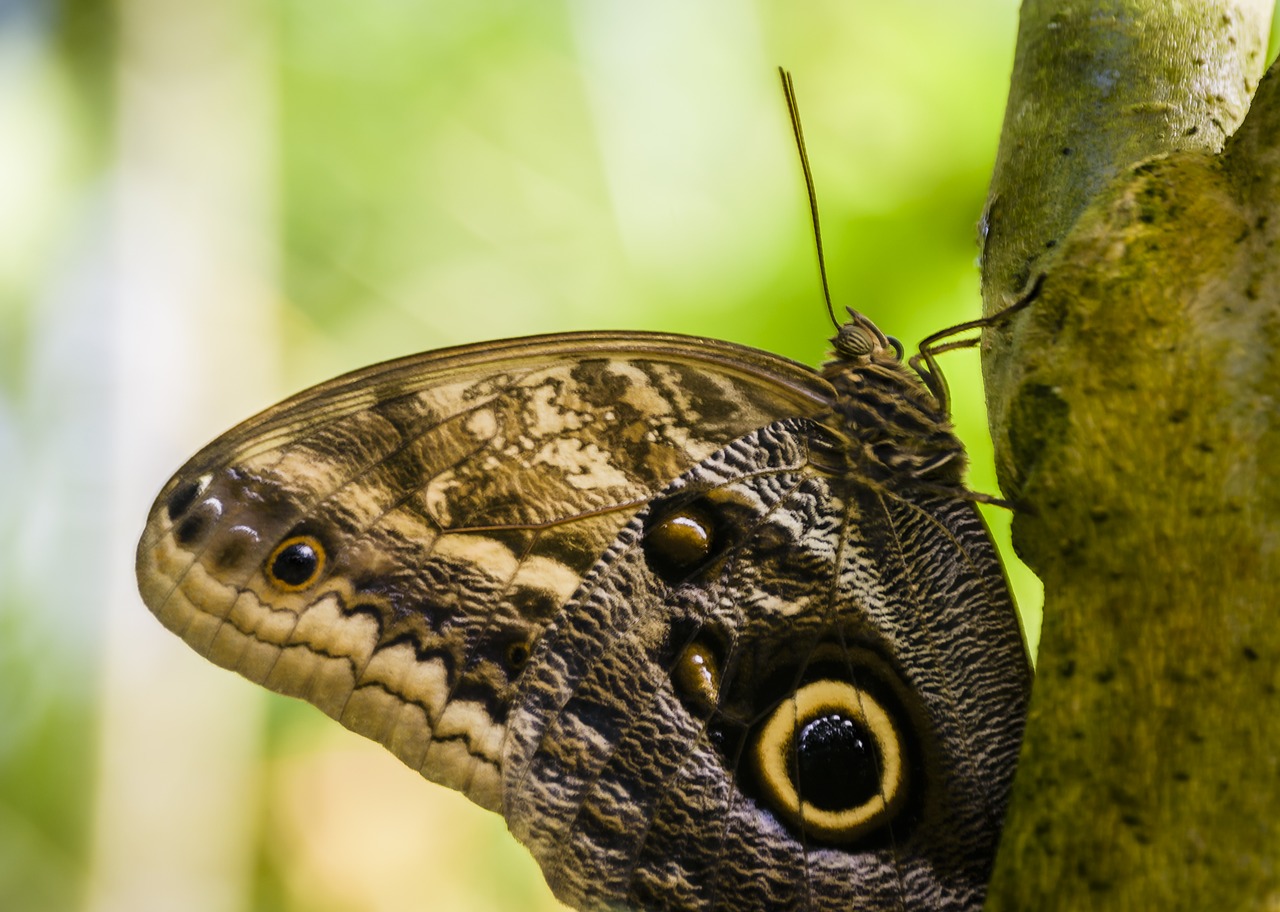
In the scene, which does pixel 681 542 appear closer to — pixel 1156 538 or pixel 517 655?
pixel 517 655

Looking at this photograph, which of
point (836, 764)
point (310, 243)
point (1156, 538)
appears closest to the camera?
point (1156, 538)

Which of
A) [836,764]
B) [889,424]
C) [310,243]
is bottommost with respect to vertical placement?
[836,764]

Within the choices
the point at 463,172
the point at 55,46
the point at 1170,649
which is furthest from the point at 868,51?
the point at 55,46

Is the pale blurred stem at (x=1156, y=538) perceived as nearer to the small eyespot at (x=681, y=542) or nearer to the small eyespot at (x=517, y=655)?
the small eyespot at (x=681, y=542)

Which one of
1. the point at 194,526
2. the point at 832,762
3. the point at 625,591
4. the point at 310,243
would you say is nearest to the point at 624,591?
the point at 625,591

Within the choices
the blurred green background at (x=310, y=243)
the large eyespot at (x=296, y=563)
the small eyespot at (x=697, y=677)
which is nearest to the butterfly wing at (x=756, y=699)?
the small eyespot at (x=697, y=677)

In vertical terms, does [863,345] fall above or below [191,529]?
above
